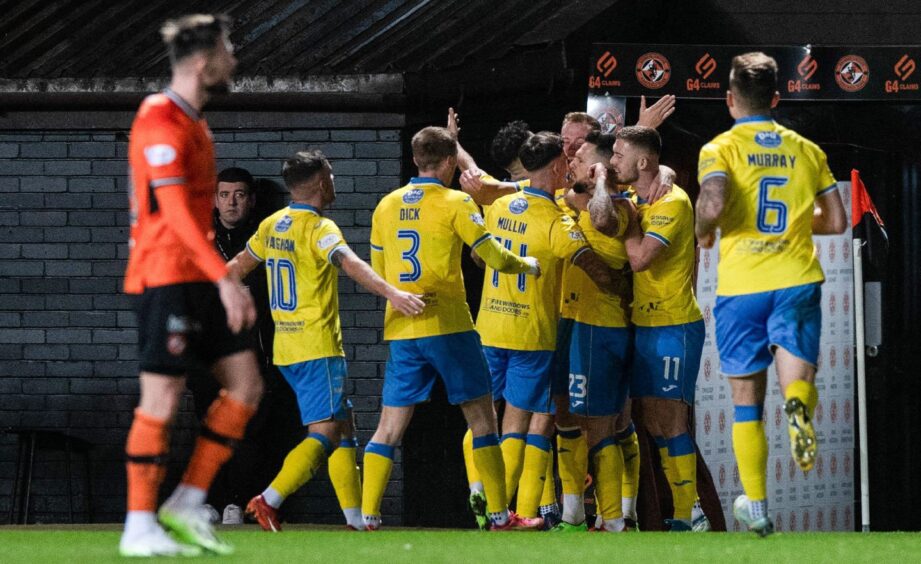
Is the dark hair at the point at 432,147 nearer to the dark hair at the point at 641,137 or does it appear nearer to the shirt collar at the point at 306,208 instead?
the shirt collar at the point at 306,208

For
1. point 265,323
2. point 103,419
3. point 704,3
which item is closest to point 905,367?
point 704,3

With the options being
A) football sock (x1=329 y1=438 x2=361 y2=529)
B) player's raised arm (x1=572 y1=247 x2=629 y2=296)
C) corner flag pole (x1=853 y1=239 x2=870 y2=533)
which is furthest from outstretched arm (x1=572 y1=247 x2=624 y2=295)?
corner flag pole (x1=853 y1=239 x2=870 y2=533)

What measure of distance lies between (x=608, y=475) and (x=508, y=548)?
229cm

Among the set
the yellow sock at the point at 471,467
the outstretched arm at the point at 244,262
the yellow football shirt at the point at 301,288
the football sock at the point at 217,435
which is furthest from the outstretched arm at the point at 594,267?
the football sock at the point at 217,435

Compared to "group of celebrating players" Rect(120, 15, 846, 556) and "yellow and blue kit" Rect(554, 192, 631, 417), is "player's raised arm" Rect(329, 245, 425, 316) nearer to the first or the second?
"group of celebrating players" Rect(120, 15, 846, 556)

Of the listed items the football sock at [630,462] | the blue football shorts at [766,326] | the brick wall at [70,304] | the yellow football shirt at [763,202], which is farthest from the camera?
the brick wall at [70,304]

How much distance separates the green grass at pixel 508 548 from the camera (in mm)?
5750

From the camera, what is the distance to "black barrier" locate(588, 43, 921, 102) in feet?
32.9

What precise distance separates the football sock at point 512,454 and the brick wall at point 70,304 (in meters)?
2.95

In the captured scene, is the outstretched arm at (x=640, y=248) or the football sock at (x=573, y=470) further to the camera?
the football sock at (x=573, y=470)

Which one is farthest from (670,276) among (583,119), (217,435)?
(217,435)

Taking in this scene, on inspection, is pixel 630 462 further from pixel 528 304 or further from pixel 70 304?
pixel 70 304

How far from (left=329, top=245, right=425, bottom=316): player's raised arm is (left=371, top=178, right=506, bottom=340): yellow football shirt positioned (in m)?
0.42

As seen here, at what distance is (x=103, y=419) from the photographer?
35.5 feet
